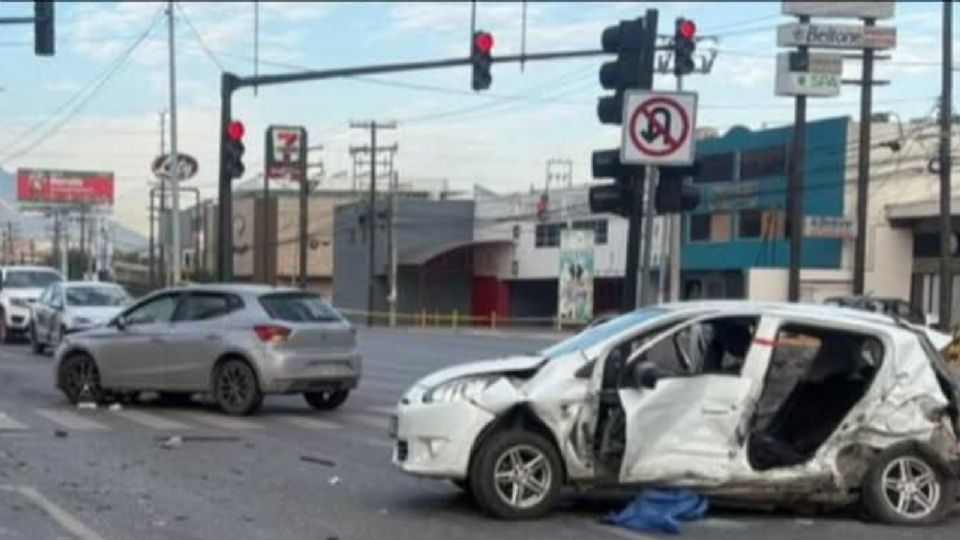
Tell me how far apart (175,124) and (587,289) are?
28.9 metres

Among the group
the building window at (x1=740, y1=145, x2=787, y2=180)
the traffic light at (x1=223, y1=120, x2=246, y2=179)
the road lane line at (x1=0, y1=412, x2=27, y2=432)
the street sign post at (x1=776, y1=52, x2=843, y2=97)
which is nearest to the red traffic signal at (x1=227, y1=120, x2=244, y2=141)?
the traffic light at (x1=223, y1=120, x2=246, y2=179)

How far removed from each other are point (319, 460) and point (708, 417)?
14.4 ft

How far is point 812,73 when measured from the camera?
56406mm

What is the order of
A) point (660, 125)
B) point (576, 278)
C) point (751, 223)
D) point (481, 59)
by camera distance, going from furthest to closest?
1. point (576, 278)
2. point (751, 223)
3. point (481, 59)
4. point (660, 125)

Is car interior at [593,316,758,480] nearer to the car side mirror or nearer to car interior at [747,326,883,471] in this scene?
the car side mirror

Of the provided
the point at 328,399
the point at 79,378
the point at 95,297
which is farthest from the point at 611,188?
the point at 95,297

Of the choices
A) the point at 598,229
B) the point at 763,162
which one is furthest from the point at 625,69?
the point at 598,229

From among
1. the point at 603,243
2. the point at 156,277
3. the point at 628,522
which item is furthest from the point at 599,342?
the point at 156,277

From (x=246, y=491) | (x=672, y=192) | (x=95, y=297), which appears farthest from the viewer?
(x=95, y=297)

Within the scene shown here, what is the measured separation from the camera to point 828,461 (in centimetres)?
1083

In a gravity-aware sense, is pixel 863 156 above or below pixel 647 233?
above

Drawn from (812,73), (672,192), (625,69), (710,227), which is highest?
(812,73)

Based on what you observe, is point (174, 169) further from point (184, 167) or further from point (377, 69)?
point (377, 69)

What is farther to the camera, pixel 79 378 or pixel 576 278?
pixel 576 278
